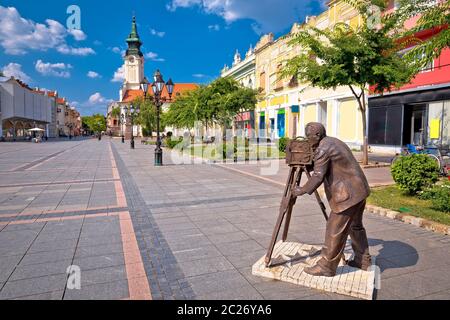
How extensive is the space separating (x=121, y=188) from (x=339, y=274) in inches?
275

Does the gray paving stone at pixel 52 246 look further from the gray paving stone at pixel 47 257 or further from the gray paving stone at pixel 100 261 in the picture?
the gray paving stone at pixel 100 261

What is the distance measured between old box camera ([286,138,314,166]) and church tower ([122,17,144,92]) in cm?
8317

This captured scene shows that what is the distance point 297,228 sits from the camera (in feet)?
16.9

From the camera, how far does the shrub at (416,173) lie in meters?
6.54

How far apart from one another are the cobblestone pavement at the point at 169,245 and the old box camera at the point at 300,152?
131 cm

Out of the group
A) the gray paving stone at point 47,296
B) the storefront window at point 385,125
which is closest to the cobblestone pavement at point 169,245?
the gray paving stone at point 47,296

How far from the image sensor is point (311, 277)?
325cm

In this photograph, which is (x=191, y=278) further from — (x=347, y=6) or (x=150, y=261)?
(x=347, y=6)

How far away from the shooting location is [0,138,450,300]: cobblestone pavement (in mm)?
3168

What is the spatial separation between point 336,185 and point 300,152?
0.50m

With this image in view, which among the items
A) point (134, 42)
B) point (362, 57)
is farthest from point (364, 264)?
point (134, 42)

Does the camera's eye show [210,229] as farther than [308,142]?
Yes

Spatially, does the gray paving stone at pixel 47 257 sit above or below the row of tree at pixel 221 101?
below
